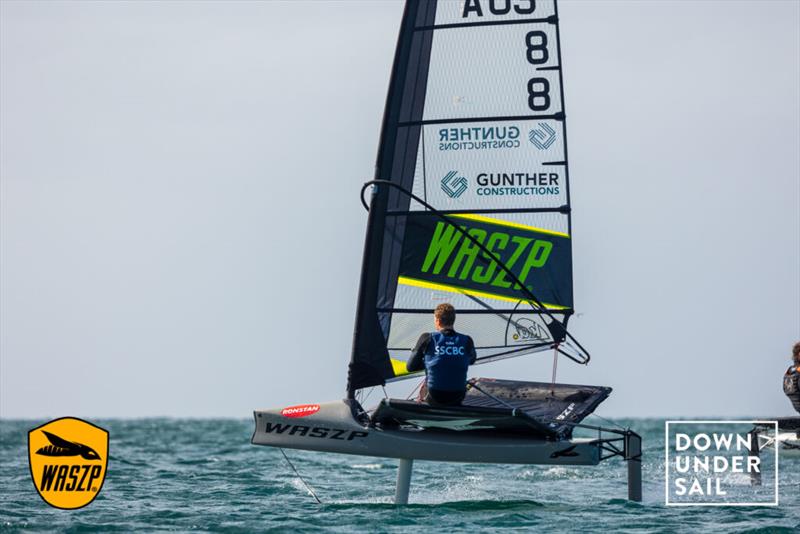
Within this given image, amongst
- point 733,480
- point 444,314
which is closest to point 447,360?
point 444,314

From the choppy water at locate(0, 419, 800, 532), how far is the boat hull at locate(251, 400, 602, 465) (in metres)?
0.51

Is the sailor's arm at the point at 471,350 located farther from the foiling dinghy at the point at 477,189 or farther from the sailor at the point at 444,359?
the foiling dinghy at the point at 477,189

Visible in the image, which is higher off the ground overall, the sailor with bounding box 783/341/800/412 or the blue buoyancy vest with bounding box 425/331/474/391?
the sailor with bounding box 783/341/800/412

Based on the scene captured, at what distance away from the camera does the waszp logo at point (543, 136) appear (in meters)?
12.8

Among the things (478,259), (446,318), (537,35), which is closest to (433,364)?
(446,318)

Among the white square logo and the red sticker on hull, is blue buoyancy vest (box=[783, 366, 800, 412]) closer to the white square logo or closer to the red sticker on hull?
the white square logo

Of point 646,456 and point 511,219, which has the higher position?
point 511,219

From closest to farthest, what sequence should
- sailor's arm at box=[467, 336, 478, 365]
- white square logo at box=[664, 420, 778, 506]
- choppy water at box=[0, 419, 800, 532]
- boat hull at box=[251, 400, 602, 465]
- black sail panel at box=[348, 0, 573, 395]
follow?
1. choppy water at box=[0, 419, 800, 532]
2. boat hull at box=[251, 400, 602, 465]
3. sailor's arm at box=[467, 336, 478, 365]
4. white square logo at box=[664, 420, 778, 506]
5. black sail panel at box=[348, 0, 573, 395]

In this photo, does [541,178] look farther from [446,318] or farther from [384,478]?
[384,478]

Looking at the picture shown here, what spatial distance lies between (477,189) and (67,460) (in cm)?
470

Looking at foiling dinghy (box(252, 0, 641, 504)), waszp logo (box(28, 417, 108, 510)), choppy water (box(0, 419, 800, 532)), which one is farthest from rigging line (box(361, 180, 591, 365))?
waszp logo (box(28, 417, 108, 510))

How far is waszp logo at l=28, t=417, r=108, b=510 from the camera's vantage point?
11672 millimetres

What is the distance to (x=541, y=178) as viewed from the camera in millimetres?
12859

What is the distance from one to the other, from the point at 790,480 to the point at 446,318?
246 inches
